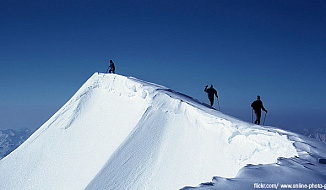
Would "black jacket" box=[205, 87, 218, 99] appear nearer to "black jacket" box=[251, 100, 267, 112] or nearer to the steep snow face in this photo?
"black jacket" box=[251, 100, 267, 112]

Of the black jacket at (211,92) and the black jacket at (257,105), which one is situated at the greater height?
the black jacket at (211,92)

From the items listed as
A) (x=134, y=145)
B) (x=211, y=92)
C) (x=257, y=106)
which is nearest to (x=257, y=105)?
(x=257, y=106)

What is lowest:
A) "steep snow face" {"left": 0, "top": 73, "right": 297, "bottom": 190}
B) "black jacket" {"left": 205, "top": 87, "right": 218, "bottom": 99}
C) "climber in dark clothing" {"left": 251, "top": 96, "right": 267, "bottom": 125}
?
"steep snow face" {"left": 0, "top": 73, "right": 297, "bottom": 190}

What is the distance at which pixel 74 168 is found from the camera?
8867mm

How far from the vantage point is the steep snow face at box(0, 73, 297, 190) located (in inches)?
237

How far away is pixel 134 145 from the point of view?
307 inches

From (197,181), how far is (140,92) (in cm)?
581

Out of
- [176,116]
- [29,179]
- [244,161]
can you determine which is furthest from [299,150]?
[29,179]

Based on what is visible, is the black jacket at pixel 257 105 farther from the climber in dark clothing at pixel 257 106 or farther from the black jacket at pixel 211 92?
the black jacket at pixel 211 92

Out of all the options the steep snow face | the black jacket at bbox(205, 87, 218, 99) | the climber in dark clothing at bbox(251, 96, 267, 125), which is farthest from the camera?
the black jacket at bbox(205, 87, 218, 99)

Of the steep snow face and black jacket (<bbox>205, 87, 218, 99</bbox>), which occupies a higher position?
black jacket (<bbox>205, 87, 218, 99</bbox>)

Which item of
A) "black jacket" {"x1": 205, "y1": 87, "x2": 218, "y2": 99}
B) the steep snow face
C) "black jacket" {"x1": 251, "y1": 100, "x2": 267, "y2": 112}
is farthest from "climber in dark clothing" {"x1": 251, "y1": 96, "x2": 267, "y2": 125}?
"black jacket" {"x1": 205, "y1": 87, "x2": 218, "y2": 99}

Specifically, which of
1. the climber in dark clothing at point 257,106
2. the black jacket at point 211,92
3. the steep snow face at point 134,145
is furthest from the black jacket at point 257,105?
the black jacket at point 211,92

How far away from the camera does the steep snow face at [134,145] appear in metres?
6.02
